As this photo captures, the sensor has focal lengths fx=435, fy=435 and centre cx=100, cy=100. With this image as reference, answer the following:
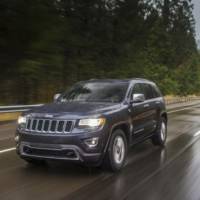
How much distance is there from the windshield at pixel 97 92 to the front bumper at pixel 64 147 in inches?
54.9

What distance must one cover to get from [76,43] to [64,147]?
23.4 meters

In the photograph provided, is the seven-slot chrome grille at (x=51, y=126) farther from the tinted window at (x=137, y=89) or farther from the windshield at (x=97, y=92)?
the tinted window at (x=137, y=89)

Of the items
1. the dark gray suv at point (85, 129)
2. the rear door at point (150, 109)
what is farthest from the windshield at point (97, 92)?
the rear door at point (150, 109)

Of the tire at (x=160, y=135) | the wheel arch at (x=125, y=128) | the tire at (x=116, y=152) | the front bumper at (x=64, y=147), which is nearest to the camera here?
the front bumper at (x=64, y=147)

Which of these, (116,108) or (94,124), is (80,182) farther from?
(116,108)

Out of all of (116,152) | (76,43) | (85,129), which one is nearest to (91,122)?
(85,129)

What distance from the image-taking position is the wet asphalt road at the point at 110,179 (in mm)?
6449

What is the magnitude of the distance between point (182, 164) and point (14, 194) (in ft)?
12.4

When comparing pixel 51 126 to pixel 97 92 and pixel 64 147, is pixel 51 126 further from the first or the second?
pixel 97 92

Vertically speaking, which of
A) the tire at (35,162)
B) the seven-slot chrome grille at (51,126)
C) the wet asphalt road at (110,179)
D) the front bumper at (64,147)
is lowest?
the wet asphalt road at (110,179)

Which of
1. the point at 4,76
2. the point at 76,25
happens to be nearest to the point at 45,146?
the point at 4,76

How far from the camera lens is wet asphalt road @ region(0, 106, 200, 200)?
6.45 meters

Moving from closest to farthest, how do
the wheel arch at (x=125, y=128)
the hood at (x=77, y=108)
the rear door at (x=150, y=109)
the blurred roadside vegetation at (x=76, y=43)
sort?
the hood at (x=77, y=108) < the wheel arch at (x=125, y=128) < the rear door at (x=150, y=109) < the blurred roadside vegetation at (x=76, y=43)

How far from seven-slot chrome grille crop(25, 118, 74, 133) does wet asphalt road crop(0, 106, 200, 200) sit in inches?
32.7
